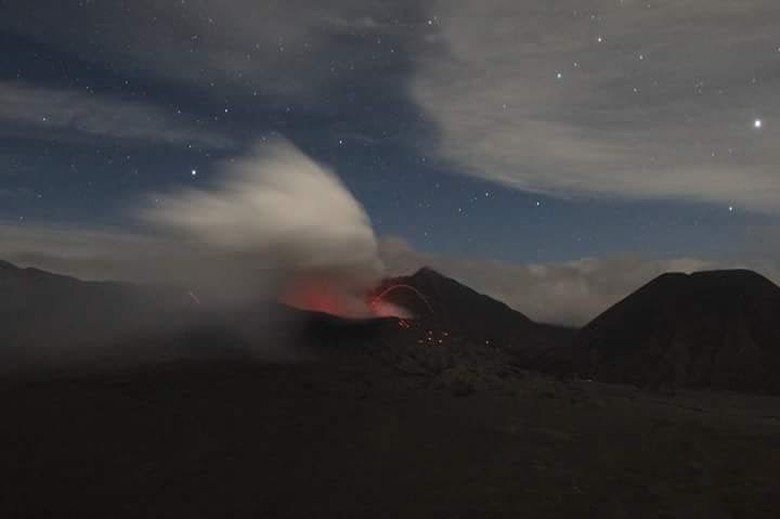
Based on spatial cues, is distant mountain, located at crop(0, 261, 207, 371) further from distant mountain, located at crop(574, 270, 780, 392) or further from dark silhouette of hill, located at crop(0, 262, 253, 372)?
distant mountain, located at crop(574, 270, 780, 392)

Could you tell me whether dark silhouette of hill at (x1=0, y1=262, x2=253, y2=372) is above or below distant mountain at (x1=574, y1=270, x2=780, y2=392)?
below

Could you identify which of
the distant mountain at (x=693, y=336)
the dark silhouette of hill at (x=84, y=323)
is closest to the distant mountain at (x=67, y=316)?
the dark silhouette of hill at (x=84, y=323)

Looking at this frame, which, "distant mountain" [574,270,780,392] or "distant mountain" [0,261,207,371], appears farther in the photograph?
"distant mountain" [574,270,780,392]

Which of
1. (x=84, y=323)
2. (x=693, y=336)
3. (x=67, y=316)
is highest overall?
(x=693, y=336)

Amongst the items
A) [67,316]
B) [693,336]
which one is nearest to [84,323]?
[67,316]

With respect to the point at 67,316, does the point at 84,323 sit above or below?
below

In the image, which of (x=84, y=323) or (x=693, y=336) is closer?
(x=84, y=323)

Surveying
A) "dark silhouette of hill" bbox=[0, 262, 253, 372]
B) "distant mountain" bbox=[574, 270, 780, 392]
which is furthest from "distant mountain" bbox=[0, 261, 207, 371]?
"distant mountain" bbox=[574, 270, 780, 392]

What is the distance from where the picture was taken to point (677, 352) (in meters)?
146

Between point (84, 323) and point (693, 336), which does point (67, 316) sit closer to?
point (84, 323)

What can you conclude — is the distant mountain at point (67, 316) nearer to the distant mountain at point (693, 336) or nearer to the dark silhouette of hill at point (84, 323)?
the dark silhouette of hill at point (84, 323)

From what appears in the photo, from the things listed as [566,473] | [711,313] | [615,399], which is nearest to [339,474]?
[566,473]

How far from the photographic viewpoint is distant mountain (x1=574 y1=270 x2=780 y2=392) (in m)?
134

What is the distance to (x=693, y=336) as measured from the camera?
150 metres
